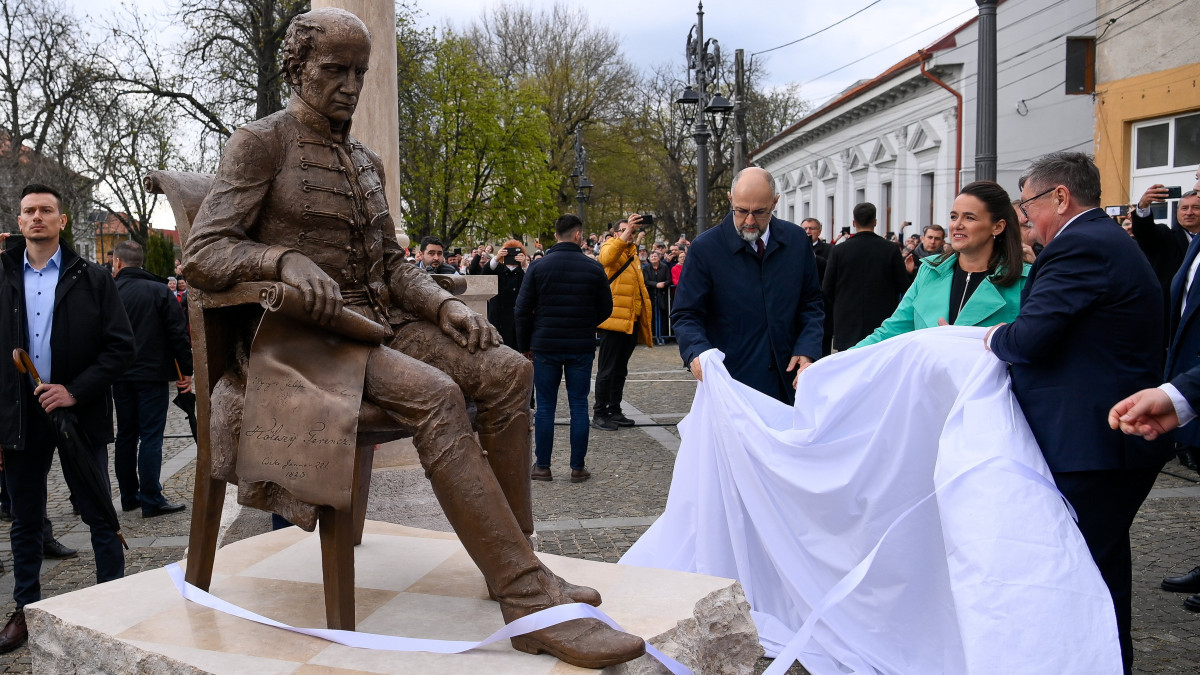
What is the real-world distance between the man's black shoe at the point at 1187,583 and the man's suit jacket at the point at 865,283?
4452mm

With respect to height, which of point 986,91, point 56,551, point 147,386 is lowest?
point 56,551

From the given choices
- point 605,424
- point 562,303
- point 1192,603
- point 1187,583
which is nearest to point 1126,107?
point 605,424

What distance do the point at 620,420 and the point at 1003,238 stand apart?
6449 millimetres

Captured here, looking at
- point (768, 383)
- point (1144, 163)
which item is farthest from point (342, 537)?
point (1144, 163)

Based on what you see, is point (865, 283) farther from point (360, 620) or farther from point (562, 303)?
point (360, 620)

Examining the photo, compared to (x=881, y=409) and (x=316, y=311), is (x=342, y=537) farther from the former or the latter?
(x=881, y=409)

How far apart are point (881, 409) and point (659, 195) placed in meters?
47.7

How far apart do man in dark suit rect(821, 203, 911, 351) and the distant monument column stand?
4.73 m

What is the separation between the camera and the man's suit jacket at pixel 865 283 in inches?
365

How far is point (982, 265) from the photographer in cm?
454

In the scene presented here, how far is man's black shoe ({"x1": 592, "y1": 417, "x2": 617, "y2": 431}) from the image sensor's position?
10.4 meters

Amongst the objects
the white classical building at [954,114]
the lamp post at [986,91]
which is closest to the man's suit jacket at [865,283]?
the lamp post at [986,91]

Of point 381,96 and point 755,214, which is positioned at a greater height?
point 381,96

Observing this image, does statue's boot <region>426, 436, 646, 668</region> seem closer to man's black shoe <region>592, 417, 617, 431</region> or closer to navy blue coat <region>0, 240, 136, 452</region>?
navy blue coat <region>0, 240, 136, 452</region>
